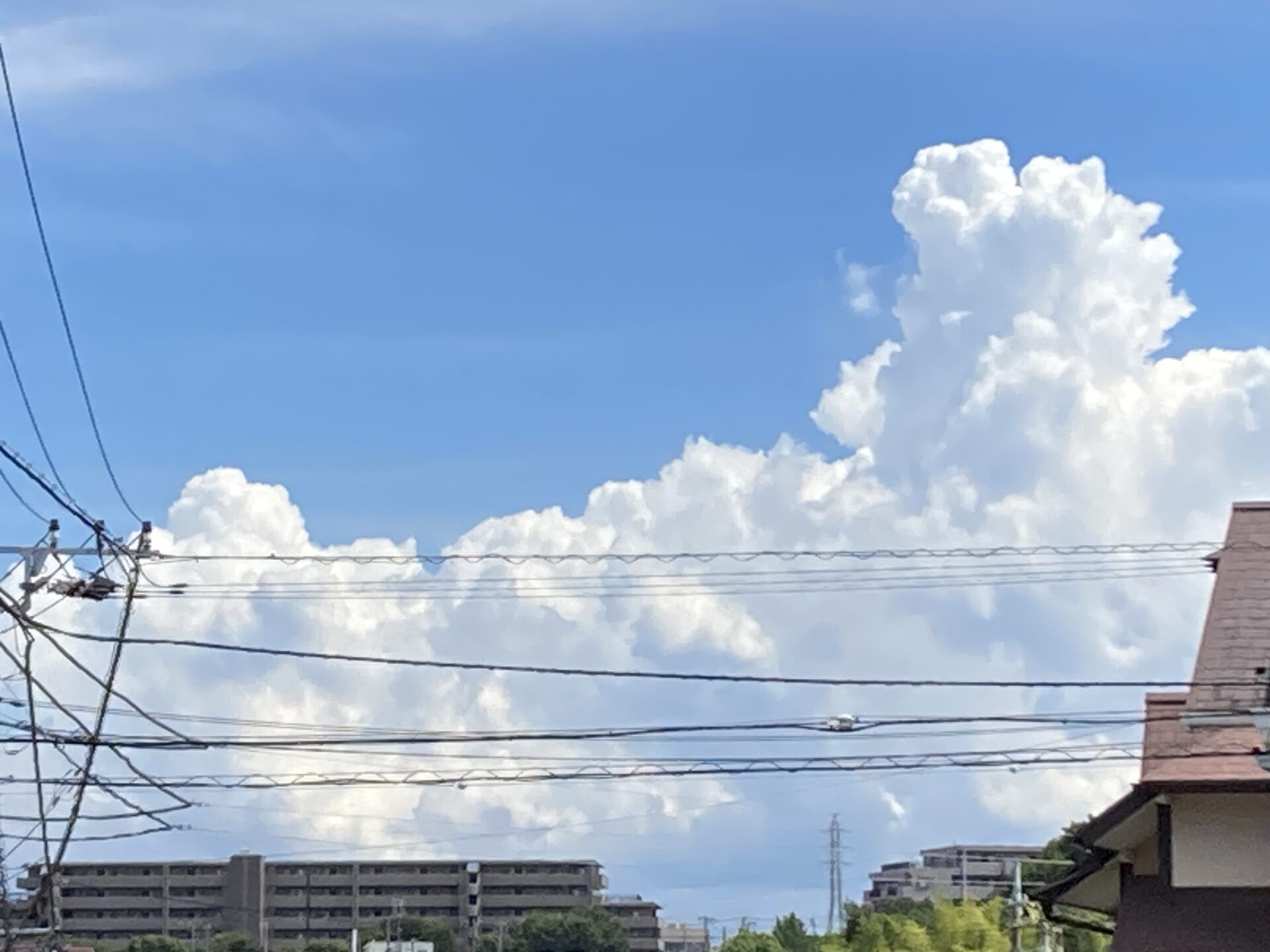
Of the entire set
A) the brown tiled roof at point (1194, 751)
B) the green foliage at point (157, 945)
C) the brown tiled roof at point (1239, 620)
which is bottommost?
the green foliage at point (157, 945)

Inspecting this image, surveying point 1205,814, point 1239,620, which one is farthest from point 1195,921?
point 1239,620

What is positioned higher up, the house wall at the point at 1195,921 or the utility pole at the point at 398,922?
the house wall at the point at 1195,921

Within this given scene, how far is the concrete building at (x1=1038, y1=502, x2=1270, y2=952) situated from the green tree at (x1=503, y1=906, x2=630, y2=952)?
477 feet

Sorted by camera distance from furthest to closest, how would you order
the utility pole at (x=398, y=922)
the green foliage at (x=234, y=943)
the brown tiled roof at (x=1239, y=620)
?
the green foliage at (x=234, y=943)
the utility pole at (x=398, y=922)
the brown tiled roof at (x=1239, y=620)

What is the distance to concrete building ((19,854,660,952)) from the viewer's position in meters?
181

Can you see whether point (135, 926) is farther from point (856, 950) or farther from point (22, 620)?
point (22, 620)

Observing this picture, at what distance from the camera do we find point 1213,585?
2264 cm

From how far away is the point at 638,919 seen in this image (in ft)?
642

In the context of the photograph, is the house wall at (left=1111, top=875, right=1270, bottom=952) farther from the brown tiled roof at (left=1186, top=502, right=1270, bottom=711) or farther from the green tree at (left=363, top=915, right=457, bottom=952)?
the green tree at (left=363, top=915, right=457, bottom=952)

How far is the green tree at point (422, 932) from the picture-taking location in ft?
557

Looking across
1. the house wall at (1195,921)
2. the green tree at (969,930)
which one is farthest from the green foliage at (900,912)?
the house wall at (1195,921)

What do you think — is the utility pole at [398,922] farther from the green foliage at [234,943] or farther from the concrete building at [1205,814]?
the concrete building at [1205,814]

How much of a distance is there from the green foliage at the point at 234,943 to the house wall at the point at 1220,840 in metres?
146

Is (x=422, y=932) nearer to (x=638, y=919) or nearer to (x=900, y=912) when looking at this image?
(x=638, y=919)
